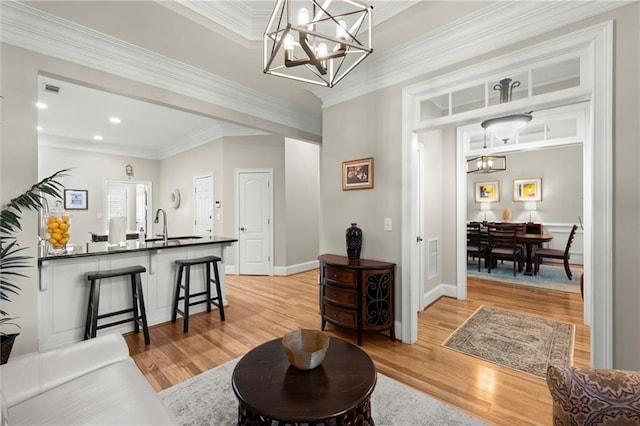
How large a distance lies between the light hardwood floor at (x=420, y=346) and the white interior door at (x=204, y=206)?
2.03m

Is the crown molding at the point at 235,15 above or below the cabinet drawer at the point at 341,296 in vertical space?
above

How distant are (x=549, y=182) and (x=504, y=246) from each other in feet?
8.65

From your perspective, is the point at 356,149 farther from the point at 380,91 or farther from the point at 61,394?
the point at 61,394

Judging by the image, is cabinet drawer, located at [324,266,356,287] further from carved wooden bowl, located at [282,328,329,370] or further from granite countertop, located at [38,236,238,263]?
granite countertop, located at [38,236,238,263]

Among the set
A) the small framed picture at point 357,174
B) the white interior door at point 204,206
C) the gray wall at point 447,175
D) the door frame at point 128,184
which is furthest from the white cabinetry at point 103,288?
the door frame at point 128,184

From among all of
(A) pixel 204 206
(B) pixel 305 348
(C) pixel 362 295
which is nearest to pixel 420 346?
(C) pixel 362 295

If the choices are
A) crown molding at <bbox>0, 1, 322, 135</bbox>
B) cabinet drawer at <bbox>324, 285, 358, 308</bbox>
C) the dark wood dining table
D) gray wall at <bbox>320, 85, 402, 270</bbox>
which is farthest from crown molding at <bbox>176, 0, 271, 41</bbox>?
the dark wood dining table

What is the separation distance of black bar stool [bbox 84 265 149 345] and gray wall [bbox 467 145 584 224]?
823 centimetres

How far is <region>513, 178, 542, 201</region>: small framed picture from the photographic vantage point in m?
7.02

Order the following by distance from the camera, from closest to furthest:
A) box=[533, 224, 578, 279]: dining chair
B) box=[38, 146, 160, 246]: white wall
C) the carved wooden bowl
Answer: the carved wooden bowl, box=[533, 224, 578, 279]: dining chair, box=[38, 146, 160, 246]: white wall

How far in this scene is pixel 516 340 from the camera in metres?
2.81

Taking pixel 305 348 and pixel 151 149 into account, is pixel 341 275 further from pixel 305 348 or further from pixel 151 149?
pixel 151 149

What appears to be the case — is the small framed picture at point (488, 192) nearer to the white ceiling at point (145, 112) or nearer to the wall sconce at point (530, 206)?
the wall sconce at point (530, 206)

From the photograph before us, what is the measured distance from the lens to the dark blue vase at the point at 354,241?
306 cm
